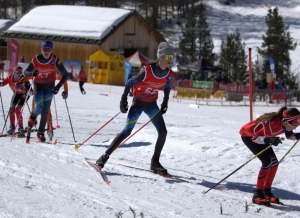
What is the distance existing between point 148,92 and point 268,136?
6.39ft

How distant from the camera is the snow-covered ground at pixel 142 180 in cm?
615

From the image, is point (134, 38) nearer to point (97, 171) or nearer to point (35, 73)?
point (35, 73)

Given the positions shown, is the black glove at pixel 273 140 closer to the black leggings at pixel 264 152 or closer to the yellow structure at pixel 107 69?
the black leggings at pixel 264 152

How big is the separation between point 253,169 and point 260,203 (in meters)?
2.11

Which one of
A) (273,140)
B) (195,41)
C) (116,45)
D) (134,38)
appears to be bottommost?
(273,140)

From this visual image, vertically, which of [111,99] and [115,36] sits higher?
[115,36]

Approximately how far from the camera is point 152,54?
4753 centimetres

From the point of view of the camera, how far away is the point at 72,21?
141ft

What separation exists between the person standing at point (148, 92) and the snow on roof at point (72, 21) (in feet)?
107

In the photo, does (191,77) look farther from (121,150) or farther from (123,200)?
(123,200)

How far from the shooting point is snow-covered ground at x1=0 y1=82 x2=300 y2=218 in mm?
6152

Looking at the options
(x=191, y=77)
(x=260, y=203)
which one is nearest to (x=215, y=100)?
(x=191, y=77)

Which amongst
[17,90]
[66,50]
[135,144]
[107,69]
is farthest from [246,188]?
[66,50]

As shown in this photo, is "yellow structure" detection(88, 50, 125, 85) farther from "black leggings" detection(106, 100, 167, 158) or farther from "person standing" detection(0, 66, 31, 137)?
"black leggings" detection(106, 100, 167, 158)
